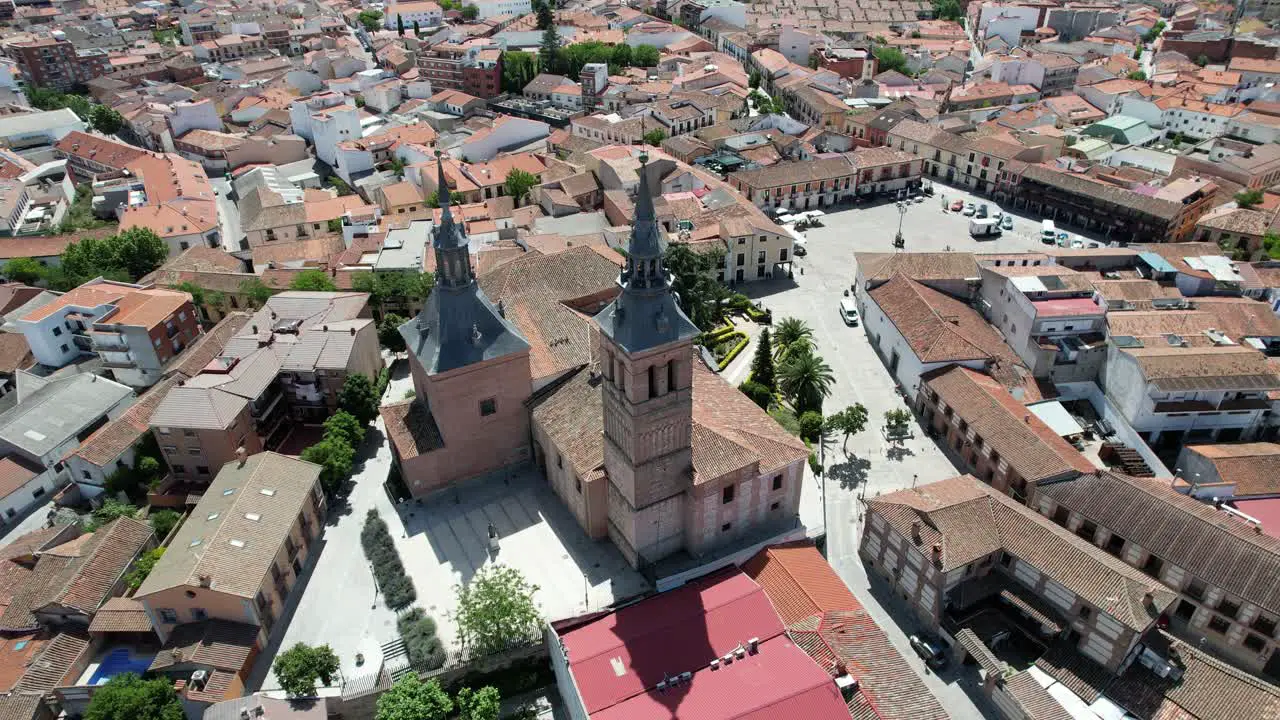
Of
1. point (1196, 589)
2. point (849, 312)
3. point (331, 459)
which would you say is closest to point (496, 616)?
point (331, 459)

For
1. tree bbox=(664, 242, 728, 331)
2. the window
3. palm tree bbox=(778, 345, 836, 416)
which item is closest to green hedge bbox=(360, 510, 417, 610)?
palm tree bbox=(778, 345, 836, 416)

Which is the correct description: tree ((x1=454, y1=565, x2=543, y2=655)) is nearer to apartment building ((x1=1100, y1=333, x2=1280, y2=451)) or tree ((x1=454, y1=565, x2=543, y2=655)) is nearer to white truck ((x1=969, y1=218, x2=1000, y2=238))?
apartment building ((x1=1100, y1=333, x2=1280, y2=451))

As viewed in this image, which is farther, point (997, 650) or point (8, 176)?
point (8, 176)

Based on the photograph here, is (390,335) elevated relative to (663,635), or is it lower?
elevated

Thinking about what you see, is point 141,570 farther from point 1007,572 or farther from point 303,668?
point 1007,572

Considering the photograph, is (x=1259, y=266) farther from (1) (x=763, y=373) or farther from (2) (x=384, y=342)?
(2) (x=384, y=342)

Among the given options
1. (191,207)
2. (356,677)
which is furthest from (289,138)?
(356,677)

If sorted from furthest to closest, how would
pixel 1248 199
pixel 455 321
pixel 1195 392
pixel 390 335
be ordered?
1. pixel 1248 199
2. pixel 390 335
3. pixel 1195 392
4. pixel 455 321
